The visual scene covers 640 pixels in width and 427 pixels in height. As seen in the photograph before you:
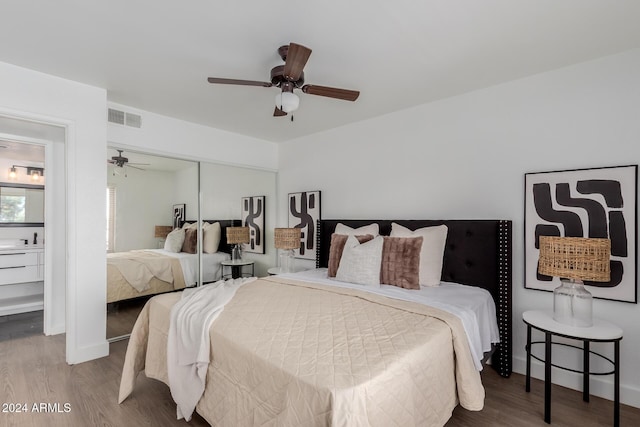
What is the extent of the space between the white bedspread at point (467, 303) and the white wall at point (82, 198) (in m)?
2.01

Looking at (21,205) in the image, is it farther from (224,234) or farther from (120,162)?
(224,234)

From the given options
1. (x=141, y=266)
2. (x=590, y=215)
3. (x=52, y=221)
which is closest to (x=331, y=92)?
(x=590, y=215)

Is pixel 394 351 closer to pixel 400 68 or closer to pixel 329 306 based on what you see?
pixel 329 306

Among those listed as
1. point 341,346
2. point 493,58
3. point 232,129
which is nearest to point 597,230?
point 493,58

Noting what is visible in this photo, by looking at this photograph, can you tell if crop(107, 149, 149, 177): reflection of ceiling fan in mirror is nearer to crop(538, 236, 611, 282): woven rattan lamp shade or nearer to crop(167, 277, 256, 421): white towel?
crop(167, 277, 256, 421): white towel

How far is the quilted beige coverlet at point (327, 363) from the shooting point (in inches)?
44.3

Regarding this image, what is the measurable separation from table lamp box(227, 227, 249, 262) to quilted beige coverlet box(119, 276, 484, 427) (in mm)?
1962

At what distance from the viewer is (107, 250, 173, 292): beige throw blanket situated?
10.3 feet

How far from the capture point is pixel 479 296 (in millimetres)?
2355

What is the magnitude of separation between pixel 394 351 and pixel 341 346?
0.76 feet

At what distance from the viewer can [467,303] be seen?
2.13 m

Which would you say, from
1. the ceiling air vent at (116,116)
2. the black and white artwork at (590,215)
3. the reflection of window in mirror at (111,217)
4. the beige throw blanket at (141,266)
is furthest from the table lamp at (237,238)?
the black and white artwork at (590,215)

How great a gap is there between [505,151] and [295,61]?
194cm

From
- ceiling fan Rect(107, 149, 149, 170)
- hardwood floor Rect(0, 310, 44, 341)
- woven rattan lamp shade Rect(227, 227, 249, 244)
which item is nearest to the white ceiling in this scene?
ceiling fan Rect(107, 149, 149, 170)
